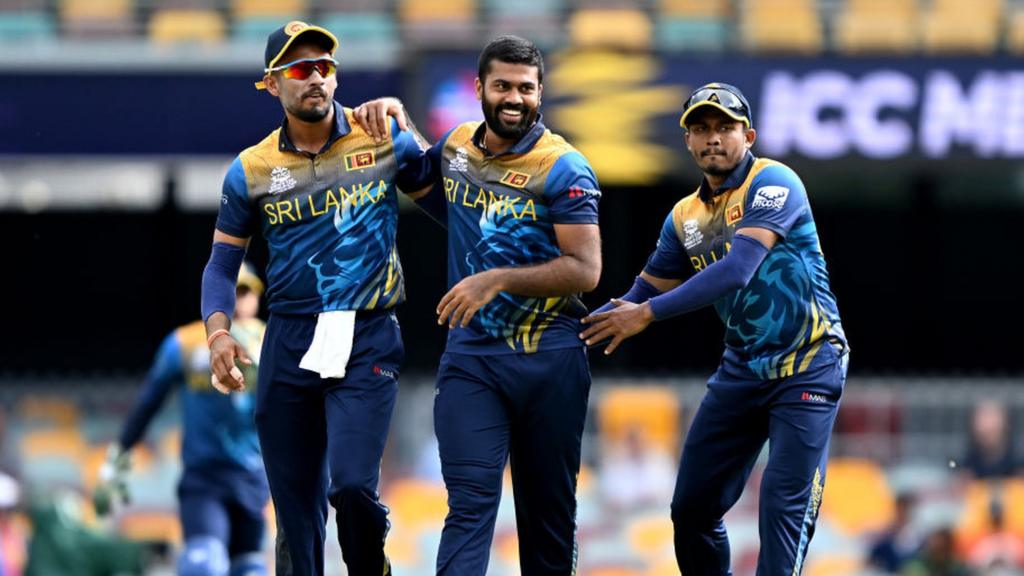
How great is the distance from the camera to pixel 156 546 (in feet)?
40.5

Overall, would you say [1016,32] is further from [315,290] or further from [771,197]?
[315,290]

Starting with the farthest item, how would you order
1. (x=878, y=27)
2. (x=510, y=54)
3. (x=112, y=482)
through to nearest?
(x=878, y=27)
(x=112, y=482)
(x=510, y=54)

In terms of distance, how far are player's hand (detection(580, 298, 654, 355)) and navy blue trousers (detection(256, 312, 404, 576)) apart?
0.83m

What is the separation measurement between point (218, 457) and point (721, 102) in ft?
14.0

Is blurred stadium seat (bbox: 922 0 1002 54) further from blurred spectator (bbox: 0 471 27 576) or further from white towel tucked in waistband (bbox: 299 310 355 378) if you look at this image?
white towel tucked in waistband (bbox: 299 310 355 378)

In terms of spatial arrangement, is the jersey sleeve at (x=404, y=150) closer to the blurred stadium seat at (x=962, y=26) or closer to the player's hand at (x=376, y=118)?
the player's hand at (x=376, y=118)

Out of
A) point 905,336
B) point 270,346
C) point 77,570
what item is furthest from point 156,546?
point 905,336

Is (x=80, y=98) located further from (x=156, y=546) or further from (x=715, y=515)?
(x=715, y=515)

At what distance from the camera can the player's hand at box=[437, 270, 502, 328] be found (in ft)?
22.0

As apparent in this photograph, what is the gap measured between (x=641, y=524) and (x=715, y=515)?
233 inches

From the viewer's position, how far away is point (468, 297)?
264 inches

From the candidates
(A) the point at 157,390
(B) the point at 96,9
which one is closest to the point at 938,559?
(A) the point at 157,390

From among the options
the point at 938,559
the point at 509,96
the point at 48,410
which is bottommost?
the point at 938,559

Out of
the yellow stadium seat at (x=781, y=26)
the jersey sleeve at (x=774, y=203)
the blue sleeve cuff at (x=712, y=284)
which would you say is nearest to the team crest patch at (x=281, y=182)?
the blue sleeve cuff at (x=712, y=284)
